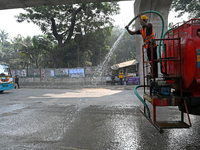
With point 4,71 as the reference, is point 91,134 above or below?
below

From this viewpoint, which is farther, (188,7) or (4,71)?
(188,7)

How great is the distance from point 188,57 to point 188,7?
20892mm

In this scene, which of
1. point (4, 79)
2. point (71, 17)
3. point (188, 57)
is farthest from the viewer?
point (71, 17)

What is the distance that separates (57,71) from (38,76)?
294cm

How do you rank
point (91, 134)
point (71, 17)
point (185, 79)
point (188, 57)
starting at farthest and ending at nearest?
point (71, 17)
point (91, 134)
point (185, 79)
point (188, 57)

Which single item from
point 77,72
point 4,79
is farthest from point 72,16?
point 4,79

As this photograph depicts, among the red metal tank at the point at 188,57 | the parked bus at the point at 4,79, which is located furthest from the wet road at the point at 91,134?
the parked bus at the point at 4,79

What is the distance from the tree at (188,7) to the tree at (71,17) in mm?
8615

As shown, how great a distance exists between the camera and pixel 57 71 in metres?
20.6

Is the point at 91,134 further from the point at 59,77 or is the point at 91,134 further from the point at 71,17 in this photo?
the point at 71,17

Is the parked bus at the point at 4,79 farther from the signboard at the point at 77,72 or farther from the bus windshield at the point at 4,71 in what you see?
the signboard at the point at 77,72

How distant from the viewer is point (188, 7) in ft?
64.9

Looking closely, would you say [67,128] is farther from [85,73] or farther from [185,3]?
[185,3]

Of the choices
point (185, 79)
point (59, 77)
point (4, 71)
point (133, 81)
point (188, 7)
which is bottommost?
point (133, 81)
